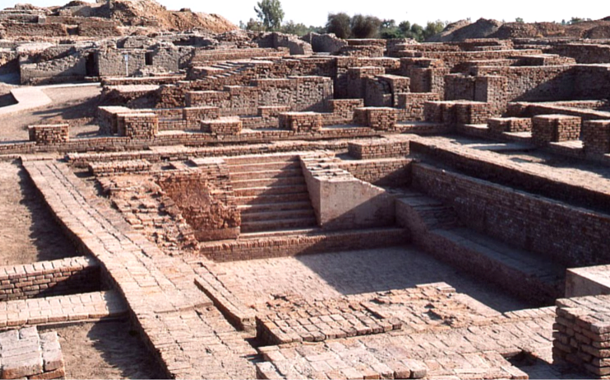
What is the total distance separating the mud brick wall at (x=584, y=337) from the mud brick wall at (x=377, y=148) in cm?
719

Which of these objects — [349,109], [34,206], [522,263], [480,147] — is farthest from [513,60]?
[34,206]

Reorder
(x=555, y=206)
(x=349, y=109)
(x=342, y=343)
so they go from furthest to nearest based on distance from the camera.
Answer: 1. (x=349, y=109)
2. (x=555, y=206)
3. (x=342, y=343)

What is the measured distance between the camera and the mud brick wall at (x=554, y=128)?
12.6 meters

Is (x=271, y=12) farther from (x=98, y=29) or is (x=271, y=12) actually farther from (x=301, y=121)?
(x=301, y=121)

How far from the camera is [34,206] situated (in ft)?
32.6

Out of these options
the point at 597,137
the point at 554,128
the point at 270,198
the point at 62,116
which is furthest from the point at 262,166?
the point at 62,116

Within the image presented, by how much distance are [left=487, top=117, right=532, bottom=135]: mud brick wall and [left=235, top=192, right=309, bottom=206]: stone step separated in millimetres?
3591

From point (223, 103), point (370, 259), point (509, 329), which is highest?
point (223, 103)

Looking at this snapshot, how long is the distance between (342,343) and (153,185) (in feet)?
18.8

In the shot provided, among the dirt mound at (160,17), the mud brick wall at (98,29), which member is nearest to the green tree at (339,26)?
the dirt mound at (160,17)

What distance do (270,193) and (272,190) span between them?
0.19ft

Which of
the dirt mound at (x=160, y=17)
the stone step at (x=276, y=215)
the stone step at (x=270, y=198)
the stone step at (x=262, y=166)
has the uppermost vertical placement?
the dirt mound at (x=160, y=17)

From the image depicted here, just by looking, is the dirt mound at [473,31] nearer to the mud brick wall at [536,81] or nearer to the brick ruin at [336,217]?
the brick ruin at [336,217]

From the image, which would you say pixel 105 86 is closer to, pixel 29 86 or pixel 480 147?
pixel 29 86
